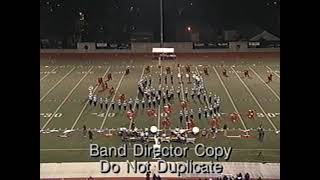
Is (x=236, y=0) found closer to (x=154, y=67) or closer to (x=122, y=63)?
(x=154, y=67)

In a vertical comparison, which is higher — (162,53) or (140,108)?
(162,53)

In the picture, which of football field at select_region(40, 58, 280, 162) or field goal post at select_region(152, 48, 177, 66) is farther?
field goal post at select_region(152, 48, 177, 66)

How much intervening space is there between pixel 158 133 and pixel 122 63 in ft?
5.21

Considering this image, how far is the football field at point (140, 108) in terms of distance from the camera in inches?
156

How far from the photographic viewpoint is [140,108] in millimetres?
4555

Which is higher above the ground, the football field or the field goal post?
the field goal post

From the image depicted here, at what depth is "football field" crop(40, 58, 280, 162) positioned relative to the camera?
3.95 meters

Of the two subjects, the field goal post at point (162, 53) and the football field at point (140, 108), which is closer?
the football field at point (140, 108)

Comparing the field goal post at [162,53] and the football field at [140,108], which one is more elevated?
the field goal post at [162,53]
